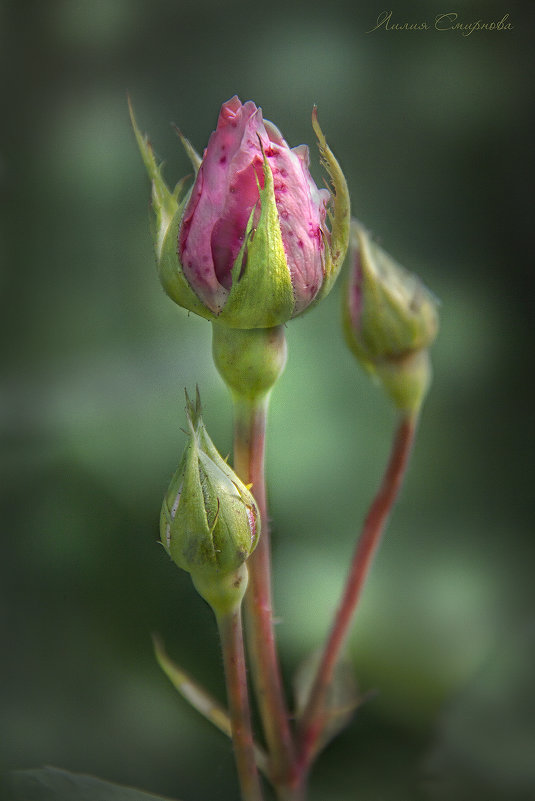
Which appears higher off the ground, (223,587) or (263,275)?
(263,275)

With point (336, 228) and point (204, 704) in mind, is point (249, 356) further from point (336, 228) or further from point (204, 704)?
point (204, 704)

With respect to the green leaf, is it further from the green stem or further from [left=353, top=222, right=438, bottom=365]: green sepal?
[left=353, top=222, right=438, bottom=365]: green sepal

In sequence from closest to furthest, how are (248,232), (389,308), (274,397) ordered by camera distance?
(248,232)
(389,308)
(274,397)

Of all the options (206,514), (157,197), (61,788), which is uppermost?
(157,197)

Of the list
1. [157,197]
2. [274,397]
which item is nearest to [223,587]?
[157,197]

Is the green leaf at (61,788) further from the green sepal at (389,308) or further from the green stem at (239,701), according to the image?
the green sepal at (389,308)

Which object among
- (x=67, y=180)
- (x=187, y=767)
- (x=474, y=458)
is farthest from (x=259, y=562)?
(x=67, y=180)
